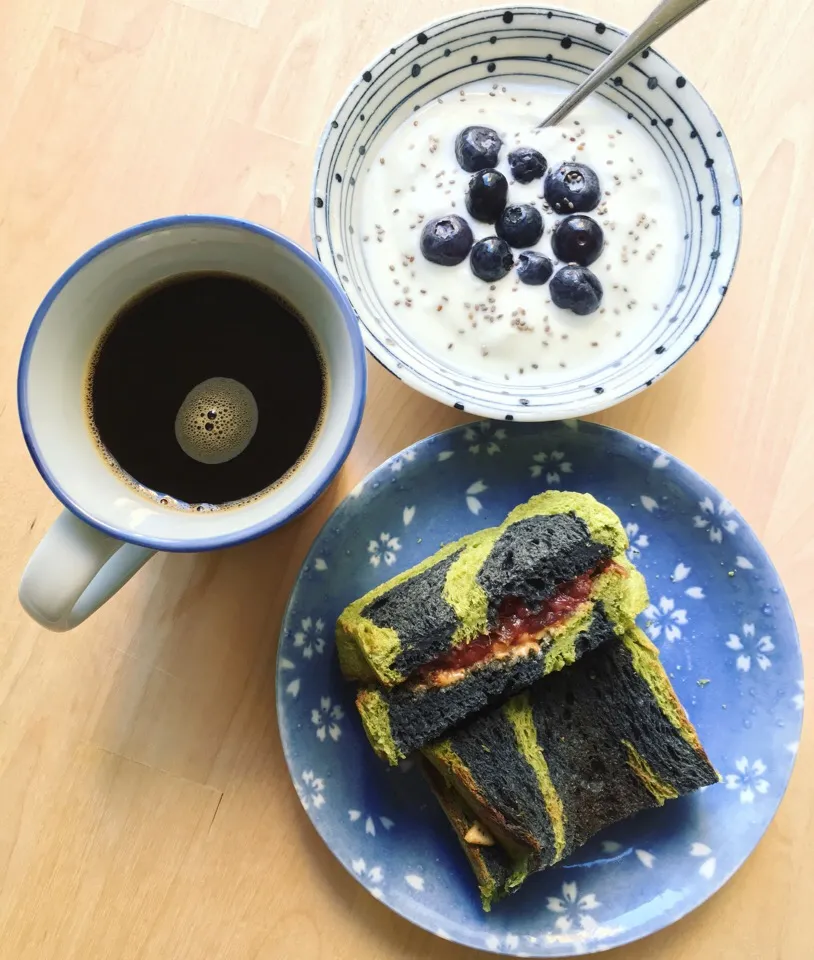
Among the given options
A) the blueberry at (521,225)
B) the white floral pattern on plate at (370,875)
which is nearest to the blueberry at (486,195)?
the blueberry at (521,225)

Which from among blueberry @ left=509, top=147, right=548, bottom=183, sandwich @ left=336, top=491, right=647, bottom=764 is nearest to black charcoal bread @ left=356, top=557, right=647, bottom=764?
sandwich @ left=336, top=491, right=647, bottom=764

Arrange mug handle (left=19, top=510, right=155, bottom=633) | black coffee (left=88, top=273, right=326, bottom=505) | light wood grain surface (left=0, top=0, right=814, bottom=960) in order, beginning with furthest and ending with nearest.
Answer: light wood grain surface (left=0, top=0, right=814, bottom=960) < black coffee (left=88, top=273, right=326, bottom=505) < mug handle (left=19, top=510, right=155, bottom=633)

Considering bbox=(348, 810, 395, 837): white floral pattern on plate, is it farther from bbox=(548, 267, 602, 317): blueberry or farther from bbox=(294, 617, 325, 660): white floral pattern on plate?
bbox=(548, 267, 602, 317): blueberry

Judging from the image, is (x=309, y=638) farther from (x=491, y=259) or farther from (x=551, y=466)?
(x=491, y=259)

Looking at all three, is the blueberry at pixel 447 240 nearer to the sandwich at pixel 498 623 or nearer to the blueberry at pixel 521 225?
the blueberry at pixel 521 225

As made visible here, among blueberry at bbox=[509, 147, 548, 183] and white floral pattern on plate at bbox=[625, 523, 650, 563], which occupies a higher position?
blueberry at bbox=[509, 147, 548, 183]

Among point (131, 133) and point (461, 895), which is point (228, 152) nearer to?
point (131, 133)

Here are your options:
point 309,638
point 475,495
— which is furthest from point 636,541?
point 309,638

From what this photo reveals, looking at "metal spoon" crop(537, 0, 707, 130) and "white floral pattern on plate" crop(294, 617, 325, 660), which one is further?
"white floral pattern on plate" crop(294, 617, 325, 660)
